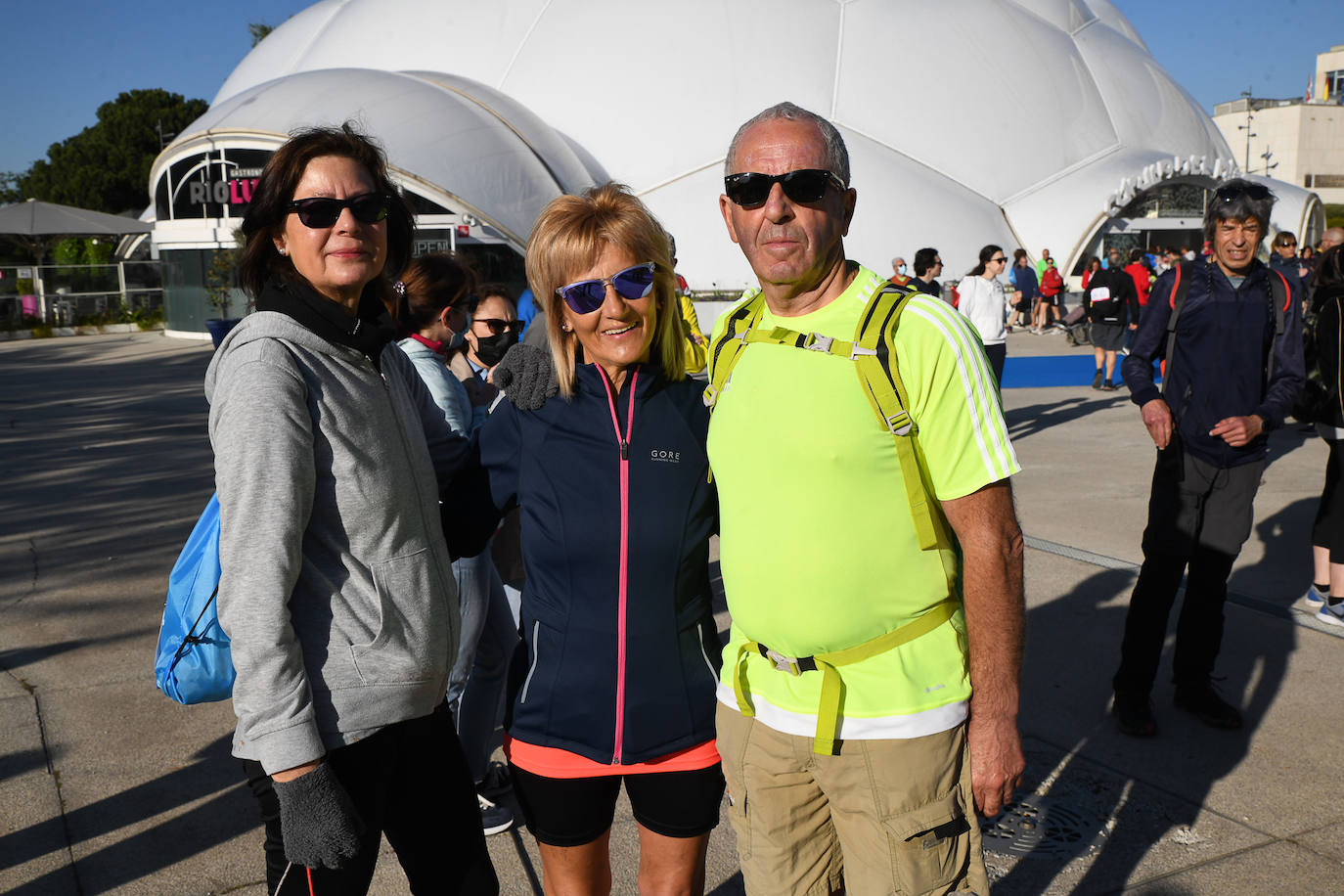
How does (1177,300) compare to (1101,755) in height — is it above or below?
above

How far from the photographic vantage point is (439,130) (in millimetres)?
22266

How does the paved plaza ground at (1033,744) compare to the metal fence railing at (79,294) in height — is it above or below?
below

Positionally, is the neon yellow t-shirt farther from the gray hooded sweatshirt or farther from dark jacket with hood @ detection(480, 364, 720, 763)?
the gray hooded sweatshirt

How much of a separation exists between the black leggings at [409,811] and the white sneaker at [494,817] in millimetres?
1152

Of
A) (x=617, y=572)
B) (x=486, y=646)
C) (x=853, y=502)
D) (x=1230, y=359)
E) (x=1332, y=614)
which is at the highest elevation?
(x=1230, y=359)

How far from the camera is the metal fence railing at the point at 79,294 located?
2577 cm

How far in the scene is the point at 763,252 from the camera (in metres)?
2.09

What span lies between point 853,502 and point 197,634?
1427mm

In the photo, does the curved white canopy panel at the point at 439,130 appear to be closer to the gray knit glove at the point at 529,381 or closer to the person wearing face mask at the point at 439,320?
the person wearing face mask at the point at 439,320

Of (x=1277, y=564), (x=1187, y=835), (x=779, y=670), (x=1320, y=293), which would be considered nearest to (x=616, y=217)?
(x=779, y=670)

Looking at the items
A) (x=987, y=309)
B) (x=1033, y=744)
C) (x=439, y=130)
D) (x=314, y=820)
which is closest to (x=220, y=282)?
(x=439, y=130)

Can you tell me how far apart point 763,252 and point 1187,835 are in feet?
8.61

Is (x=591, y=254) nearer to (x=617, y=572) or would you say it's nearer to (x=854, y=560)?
(x=617, y=572)

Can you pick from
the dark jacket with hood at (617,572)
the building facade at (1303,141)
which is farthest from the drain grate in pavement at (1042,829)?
the building facade at (1303,141)
